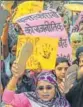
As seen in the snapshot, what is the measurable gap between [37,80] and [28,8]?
2.07 ft

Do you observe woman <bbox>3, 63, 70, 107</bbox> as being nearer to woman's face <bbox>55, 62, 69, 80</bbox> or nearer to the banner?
woman's face <bbox>55, 62, 69, 80</bbox>

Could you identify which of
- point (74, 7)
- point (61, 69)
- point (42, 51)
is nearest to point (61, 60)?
point (61, 69)

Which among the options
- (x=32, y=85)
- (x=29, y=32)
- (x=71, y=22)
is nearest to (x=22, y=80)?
(x=32, y=85)

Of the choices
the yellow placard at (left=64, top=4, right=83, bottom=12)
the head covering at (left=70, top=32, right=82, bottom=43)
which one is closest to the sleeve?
the head covering at (left=70, top=32, right=82, bottom=43)

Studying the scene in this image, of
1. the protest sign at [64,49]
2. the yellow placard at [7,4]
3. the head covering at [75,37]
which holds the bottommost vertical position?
the protest sign at [64,49]

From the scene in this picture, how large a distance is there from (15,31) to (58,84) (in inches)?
22.3

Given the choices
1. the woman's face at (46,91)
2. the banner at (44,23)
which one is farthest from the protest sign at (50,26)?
the woman's face at (46,91)

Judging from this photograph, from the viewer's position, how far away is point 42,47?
3.72 meters

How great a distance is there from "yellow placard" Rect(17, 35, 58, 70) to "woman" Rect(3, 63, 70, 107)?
11 cm

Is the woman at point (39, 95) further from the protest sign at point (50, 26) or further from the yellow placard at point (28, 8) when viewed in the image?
the yellow placard at point (28, 8)

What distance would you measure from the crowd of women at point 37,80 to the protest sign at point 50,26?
5 centimetres

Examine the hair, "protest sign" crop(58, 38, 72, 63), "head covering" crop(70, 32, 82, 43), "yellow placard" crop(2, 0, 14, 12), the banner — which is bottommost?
the hair

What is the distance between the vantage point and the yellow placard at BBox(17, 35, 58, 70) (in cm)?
369

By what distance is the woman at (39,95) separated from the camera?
3.55m
